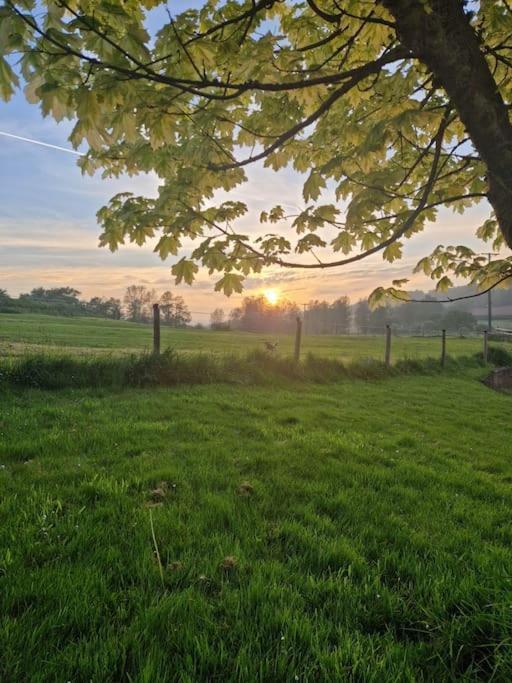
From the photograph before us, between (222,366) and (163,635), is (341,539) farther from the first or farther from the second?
(222,366)

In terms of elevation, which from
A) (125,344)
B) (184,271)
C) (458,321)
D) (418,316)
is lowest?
(125,344)

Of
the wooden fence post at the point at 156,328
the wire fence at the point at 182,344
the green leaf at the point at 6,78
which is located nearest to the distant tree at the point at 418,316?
the wire fence at the point at 182,344

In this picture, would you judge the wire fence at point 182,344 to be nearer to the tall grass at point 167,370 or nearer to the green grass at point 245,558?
the tall grass at point 167,370

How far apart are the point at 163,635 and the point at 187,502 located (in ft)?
4.78

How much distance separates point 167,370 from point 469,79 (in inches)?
340

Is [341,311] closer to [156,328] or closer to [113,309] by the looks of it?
[113,309]

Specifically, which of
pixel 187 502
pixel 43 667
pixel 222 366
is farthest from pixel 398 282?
pixel 222 366

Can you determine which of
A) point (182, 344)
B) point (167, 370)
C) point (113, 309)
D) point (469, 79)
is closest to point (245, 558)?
point (469, 79)

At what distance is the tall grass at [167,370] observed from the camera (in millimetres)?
8102

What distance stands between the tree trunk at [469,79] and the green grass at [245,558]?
2.14 m

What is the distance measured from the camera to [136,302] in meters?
90.1

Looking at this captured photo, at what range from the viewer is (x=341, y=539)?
277 cm

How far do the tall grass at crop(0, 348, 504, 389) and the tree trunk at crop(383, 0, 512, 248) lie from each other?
825 centimetres

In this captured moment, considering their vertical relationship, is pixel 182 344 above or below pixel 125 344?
below
